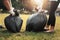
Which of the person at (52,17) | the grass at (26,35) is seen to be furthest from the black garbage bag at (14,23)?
the person at (52,17)

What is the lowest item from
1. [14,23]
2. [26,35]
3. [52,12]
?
[26,35]

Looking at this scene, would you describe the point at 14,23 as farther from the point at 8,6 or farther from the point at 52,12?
the point at 52,12

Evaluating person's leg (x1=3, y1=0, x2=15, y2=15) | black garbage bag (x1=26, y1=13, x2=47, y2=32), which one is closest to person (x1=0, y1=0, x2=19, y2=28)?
person's leg (x1=3, y1=0, x2=15, y2=15)

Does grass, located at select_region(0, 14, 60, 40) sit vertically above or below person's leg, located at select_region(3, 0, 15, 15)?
below

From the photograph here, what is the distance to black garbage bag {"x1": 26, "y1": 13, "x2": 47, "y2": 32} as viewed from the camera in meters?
2.67

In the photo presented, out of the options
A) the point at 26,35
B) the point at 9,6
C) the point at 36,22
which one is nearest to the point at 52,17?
the point at 36,22

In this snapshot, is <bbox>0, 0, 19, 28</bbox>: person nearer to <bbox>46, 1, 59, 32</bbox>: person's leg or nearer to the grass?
the grass


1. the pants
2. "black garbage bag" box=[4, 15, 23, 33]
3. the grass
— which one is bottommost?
the grass

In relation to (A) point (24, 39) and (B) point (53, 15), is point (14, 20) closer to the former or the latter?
(A) point (24, 39)

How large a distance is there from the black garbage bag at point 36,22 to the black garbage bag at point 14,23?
0.09 meters

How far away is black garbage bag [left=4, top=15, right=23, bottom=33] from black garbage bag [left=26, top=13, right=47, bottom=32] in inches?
3.7

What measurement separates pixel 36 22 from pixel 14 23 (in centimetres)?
26

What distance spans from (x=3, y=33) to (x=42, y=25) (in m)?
0.46

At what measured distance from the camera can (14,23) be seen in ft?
8.72
